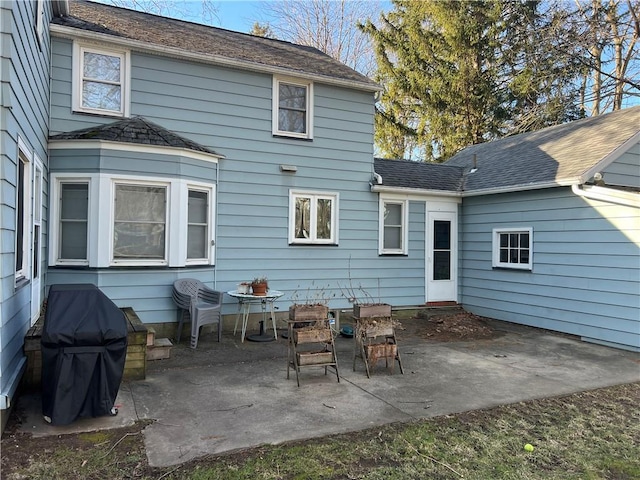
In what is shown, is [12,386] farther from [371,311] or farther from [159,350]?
[371,311]

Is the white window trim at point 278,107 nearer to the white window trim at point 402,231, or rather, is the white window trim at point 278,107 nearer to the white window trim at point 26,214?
the white window trim at point 402,231

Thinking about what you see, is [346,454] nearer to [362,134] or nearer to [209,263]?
[209,263]

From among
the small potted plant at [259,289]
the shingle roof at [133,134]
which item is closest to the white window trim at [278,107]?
the shingle roof at [133,134]

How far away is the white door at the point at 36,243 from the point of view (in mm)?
5035

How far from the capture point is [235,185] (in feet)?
25.8

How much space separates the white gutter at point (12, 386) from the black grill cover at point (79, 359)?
24 centimetres

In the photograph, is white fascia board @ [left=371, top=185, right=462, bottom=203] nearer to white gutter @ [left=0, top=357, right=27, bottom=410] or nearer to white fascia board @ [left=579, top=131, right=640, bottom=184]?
white fascia board @ [left=579, top=131, right=640, bottom=184]

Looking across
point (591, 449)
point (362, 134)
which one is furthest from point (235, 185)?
point (591, 449)

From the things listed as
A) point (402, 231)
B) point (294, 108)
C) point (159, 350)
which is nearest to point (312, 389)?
point (159, 350)

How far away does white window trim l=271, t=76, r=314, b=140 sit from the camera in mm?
8242

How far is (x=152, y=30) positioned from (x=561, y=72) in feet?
41.1

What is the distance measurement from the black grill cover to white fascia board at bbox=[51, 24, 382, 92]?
4.61 meters

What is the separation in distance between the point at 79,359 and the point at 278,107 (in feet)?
19.5

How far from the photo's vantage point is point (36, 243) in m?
5.39
